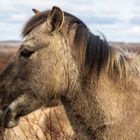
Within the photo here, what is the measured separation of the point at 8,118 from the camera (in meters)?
5.21

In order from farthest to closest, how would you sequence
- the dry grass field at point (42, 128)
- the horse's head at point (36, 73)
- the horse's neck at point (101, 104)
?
the dry grass field at point (42, 128) < the horse's head at point (36, 73) < the horse's neck at point (101, 104)

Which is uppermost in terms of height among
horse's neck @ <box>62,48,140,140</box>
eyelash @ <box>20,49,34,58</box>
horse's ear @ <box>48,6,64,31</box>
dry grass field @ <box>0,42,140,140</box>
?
horse's ear @ <box>48,6,64,31</box>

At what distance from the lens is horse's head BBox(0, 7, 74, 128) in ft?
17.0

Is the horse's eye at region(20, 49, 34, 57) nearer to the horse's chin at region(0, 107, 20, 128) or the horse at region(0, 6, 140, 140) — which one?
the horse at region(0, 6, 140, 140)

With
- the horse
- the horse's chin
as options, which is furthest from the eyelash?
the horse's chin

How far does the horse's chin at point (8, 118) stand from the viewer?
521 cm

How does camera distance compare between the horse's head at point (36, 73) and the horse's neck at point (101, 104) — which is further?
the horse's head at point (36, 73)

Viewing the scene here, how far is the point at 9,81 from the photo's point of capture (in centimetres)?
528

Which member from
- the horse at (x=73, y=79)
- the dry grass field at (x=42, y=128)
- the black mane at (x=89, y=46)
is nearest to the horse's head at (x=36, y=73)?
the horse at (x=73, y=79)

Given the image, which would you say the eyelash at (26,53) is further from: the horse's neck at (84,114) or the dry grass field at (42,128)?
the dry grass field at (42,128)

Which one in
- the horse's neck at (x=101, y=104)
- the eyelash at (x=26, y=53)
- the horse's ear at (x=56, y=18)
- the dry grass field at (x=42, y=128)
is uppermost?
the horse's ear at (x=56, y=18)

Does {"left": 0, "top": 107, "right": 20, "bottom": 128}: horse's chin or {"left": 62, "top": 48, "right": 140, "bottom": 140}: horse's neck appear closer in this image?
{"left": 62, "top": 48, "right": 140, "bottom": 140}: horse's neck

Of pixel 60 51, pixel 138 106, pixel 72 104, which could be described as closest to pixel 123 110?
pixel 138 106

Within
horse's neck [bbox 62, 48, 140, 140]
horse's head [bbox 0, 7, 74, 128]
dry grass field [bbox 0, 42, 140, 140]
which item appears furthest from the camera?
dry grass field [bbox 0, 42, 140, 140]
